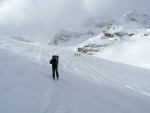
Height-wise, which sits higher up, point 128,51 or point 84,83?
point 84,83

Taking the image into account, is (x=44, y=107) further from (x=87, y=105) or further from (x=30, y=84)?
(x=30, y=84)

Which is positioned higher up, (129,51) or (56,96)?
(56,96)

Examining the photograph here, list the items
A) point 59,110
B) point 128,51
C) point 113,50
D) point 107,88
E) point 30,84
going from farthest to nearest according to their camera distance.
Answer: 1. point 113,50
2. point 128,51
3. point 107,88
4. point 30,84
5. point 59,110

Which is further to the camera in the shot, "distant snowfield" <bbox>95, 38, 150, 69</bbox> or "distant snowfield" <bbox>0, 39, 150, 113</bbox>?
"distant snowfield" <bbox>95, 38, 150, 69</bbox>

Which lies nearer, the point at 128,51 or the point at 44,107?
the point at 44,107

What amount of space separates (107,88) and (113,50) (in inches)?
5990

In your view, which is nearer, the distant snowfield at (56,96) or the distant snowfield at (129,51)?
the distant snowfield at (56,96)

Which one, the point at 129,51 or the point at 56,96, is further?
the point at 129,51

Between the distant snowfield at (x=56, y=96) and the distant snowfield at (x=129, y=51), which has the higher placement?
the distant snowfield at (x=56, y=96)

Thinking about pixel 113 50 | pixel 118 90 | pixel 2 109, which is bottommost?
pixel 113 50

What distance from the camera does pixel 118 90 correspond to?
2197 cm

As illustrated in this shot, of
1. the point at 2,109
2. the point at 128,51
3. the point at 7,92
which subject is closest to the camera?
the point at 2,109

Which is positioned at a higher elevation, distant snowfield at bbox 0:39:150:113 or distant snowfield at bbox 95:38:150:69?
distant snowfield at bbox 0:39:150:113

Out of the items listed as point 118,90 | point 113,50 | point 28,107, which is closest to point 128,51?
point 113,50
